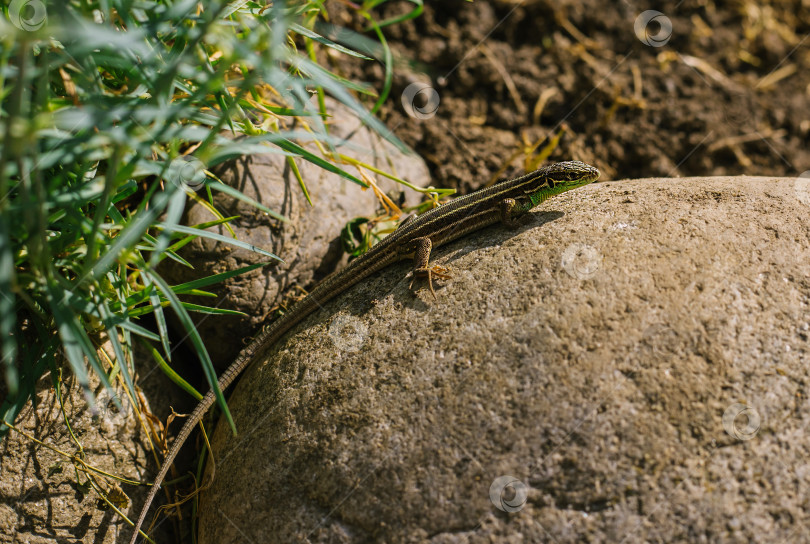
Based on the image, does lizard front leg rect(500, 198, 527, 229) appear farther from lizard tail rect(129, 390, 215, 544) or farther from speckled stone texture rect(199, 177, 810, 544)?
lizard tail rect(129, 390, 215, 544)

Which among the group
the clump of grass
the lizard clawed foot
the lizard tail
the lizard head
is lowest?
the lizard tail

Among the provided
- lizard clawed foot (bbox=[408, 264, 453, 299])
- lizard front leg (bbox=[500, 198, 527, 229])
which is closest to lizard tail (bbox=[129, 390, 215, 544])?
lizard clawed foot (bbox=[408, 264, 453, 299])

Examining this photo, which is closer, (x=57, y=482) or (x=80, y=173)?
(x=80, y=173)

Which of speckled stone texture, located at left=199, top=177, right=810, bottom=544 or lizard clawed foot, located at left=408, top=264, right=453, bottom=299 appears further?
lizard clawed foot, located at left=408, top=264, right=453, bottom=299

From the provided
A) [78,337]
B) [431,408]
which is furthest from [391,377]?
[78,337]

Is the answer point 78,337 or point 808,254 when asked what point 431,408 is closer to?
point 78,337

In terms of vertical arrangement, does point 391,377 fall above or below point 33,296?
above

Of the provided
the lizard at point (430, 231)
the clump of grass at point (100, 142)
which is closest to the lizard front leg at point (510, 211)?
the lizard at point (430, 231)
